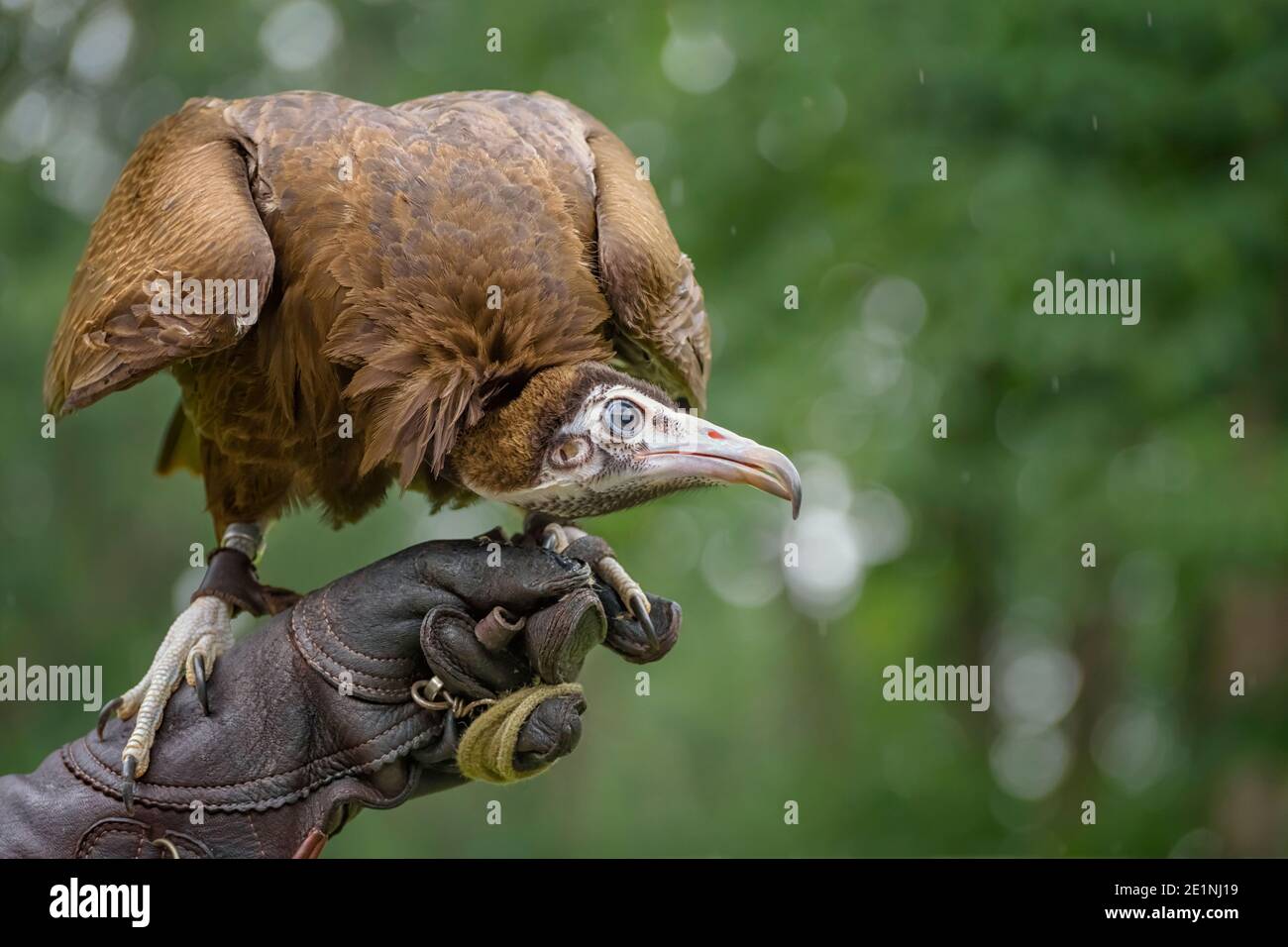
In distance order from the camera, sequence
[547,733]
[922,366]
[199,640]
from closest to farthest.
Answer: [547,733] < [199,640] < [922,366]

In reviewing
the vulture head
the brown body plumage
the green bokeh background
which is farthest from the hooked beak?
the green bokeh background

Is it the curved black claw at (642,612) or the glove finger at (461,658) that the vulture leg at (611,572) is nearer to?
the curved black claw at (642,612)

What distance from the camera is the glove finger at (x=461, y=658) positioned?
2.89 metres

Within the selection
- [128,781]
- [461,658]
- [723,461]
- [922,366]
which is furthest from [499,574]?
[922,366]

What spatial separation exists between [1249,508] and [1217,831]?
236cm

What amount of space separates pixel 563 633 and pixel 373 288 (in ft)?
2.85

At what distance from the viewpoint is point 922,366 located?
7.09 meters

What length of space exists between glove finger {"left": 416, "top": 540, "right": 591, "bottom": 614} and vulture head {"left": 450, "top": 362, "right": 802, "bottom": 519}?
12 cm

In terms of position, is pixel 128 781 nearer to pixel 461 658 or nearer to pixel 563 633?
pixel 461 658

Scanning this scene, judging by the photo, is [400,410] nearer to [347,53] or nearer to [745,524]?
[745,524]

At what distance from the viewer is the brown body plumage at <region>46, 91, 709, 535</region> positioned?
9.62 ft

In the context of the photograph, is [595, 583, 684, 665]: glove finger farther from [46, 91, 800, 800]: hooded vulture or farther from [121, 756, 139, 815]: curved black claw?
[121, 756, 139, 815]: curved black claw

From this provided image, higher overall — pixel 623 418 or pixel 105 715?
pixel 623 418

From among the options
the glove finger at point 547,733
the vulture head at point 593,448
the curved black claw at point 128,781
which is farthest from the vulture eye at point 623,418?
the curved black claw at point 128,781
